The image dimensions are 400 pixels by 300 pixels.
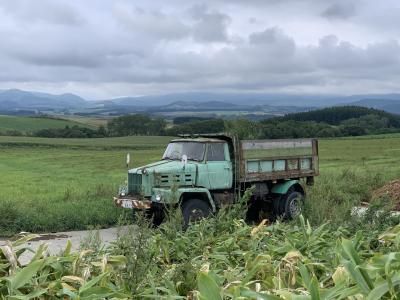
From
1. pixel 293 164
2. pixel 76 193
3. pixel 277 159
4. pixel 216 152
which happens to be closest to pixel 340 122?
pixel 76 193

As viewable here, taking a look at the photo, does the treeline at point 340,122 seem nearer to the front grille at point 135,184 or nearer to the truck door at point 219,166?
the truck door at point 219,166

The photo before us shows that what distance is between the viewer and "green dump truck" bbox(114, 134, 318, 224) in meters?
11.8

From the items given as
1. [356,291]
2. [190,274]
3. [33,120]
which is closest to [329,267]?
[190,274]

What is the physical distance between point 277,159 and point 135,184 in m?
3.73

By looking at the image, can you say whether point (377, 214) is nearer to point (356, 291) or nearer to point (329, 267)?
point (329, 267)

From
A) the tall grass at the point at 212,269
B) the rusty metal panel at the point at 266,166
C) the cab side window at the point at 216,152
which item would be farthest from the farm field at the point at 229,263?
the rusty metal panel at the point at 266,166

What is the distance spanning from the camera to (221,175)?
12633 millimetres

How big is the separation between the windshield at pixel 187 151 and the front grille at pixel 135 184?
3.61 feet

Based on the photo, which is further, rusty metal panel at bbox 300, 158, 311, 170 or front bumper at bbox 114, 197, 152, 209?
rusty metal panel at bbox 300, 158, 311, 170

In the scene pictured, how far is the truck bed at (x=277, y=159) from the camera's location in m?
12.9

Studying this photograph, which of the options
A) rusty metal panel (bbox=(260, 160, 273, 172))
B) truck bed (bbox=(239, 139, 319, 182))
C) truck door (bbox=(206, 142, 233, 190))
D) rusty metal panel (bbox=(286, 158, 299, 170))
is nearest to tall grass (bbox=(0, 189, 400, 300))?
truck door (bbox=(206, 142, 233, 190))

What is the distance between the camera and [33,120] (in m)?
93.0

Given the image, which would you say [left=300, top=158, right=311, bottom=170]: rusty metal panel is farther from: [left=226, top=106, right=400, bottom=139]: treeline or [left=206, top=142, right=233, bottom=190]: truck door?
[left=226, top=106, right=400, bottom=139]: treeline

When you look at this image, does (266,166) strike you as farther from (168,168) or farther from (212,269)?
(212,269)
